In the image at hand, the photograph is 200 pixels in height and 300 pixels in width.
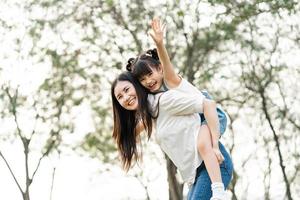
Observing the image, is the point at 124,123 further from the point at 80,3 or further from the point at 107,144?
the point at 107,144

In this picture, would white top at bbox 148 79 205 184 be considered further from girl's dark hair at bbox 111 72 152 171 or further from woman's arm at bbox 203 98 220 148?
girl's dark hair at bbox 111 72 152 171

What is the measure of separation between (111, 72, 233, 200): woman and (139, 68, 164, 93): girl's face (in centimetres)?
4

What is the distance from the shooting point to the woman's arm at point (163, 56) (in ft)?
11.8

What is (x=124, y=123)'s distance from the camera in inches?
156

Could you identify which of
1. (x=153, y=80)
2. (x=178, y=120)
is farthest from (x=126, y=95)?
(x=178, y=120)

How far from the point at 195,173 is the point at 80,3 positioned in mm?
13028

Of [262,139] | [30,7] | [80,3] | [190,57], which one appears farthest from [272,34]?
[262,139]

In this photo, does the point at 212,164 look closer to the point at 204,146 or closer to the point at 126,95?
the point at 204,146

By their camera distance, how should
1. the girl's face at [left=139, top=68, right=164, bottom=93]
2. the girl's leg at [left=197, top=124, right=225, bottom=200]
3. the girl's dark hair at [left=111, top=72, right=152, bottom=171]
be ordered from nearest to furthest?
the girl's leg at [left=197, top=124, right=225, bottom=200]
the girl's face at [left=139, top=68, right=164, bottom=93]
the girl's dark hair at [left=111, top=72, right=152, bottom=171]

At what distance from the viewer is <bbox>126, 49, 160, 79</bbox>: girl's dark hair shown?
3742 millimetres

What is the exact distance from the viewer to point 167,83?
373 cm

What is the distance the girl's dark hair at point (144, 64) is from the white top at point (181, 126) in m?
0.16

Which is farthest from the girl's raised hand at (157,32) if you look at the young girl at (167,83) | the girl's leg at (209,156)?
the girl's leg at (209,156)

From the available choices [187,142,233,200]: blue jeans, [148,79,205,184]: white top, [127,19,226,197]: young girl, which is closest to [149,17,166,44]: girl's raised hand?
[127,19,226,197]: young girl
